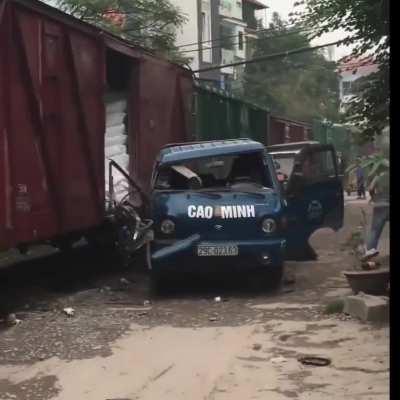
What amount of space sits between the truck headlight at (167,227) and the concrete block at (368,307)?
Result: 2.21 metres

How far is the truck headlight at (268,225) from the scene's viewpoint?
26.7 feet

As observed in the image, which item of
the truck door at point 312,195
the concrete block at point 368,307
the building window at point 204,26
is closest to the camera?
the concrete block at point 368,307

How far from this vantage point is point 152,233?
8297 mm

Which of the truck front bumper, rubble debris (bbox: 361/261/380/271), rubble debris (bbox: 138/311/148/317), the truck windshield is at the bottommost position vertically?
rubble debris (bbox: 138/311/148/317)

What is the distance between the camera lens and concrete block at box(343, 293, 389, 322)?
6465mm

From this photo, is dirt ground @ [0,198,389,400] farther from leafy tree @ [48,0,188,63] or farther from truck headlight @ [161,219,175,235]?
leafy tree @ [48,0,188,63]

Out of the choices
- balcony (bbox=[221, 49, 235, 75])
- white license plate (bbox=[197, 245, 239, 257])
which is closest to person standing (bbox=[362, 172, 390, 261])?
white license plate (bbox=[197, 245, 239, 257])

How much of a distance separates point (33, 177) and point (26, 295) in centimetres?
177

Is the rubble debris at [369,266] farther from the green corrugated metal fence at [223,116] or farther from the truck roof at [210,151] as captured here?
the green corrugated metal fence at [223,116]

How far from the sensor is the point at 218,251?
802 centimetres

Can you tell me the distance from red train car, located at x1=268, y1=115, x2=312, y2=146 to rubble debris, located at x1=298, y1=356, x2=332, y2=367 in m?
16.1

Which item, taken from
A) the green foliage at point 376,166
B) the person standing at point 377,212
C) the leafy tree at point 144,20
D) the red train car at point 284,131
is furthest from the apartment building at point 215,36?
the green foliage at point 376,166

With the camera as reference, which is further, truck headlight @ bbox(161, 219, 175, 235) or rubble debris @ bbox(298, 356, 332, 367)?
truck headlight @ bbox(161, 219, 175, 235)
